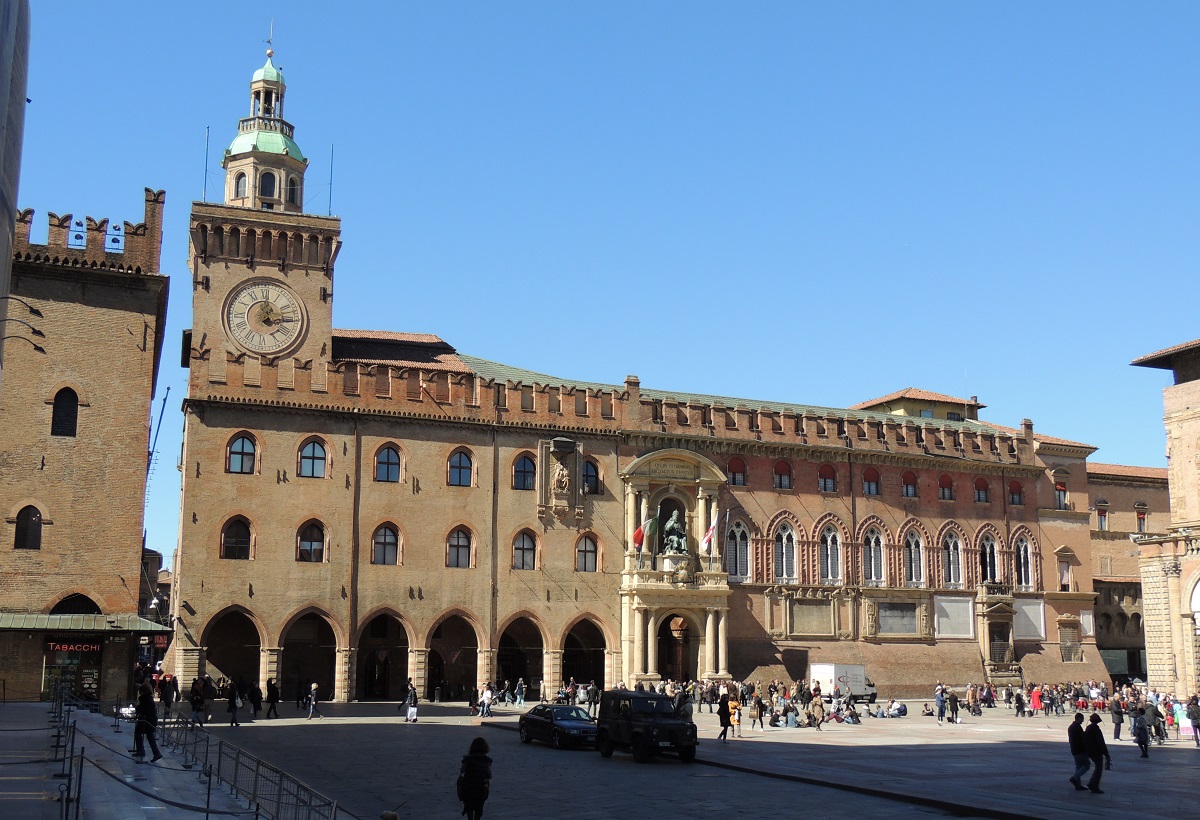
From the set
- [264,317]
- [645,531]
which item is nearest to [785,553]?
[645,531]

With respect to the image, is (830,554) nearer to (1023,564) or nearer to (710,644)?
(710,644)

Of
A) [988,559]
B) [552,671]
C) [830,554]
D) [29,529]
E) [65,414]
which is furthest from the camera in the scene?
[988,559]

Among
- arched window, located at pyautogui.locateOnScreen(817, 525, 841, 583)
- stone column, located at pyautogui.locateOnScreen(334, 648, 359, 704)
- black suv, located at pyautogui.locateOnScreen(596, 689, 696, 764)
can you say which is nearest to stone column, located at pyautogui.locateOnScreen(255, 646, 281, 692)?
stone column, located at pyautogui.locateOnScreen(334, 648, 359, 704)

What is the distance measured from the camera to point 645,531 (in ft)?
162

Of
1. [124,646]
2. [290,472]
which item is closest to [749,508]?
[290,472]

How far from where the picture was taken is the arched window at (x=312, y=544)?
44.2m

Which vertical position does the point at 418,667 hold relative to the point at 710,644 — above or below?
below

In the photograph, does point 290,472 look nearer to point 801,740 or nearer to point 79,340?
point 79,340

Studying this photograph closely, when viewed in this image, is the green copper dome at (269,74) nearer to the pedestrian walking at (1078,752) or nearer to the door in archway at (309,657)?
the door in archway at (309,657)

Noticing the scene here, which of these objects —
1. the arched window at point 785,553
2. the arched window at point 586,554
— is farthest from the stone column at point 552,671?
the arched window at point 785,553

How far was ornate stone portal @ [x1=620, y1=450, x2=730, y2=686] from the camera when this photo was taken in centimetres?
4872

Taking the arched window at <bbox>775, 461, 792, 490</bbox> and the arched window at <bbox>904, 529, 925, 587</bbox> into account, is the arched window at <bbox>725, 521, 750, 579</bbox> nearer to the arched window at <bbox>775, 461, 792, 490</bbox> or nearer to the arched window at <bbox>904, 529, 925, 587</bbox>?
the arched window at <bbox>775, 461, 792, 490</bbox>

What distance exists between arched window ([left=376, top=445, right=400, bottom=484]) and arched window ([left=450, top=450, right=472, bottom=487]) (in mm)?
2131

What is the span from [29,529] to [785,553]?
98.3ft
